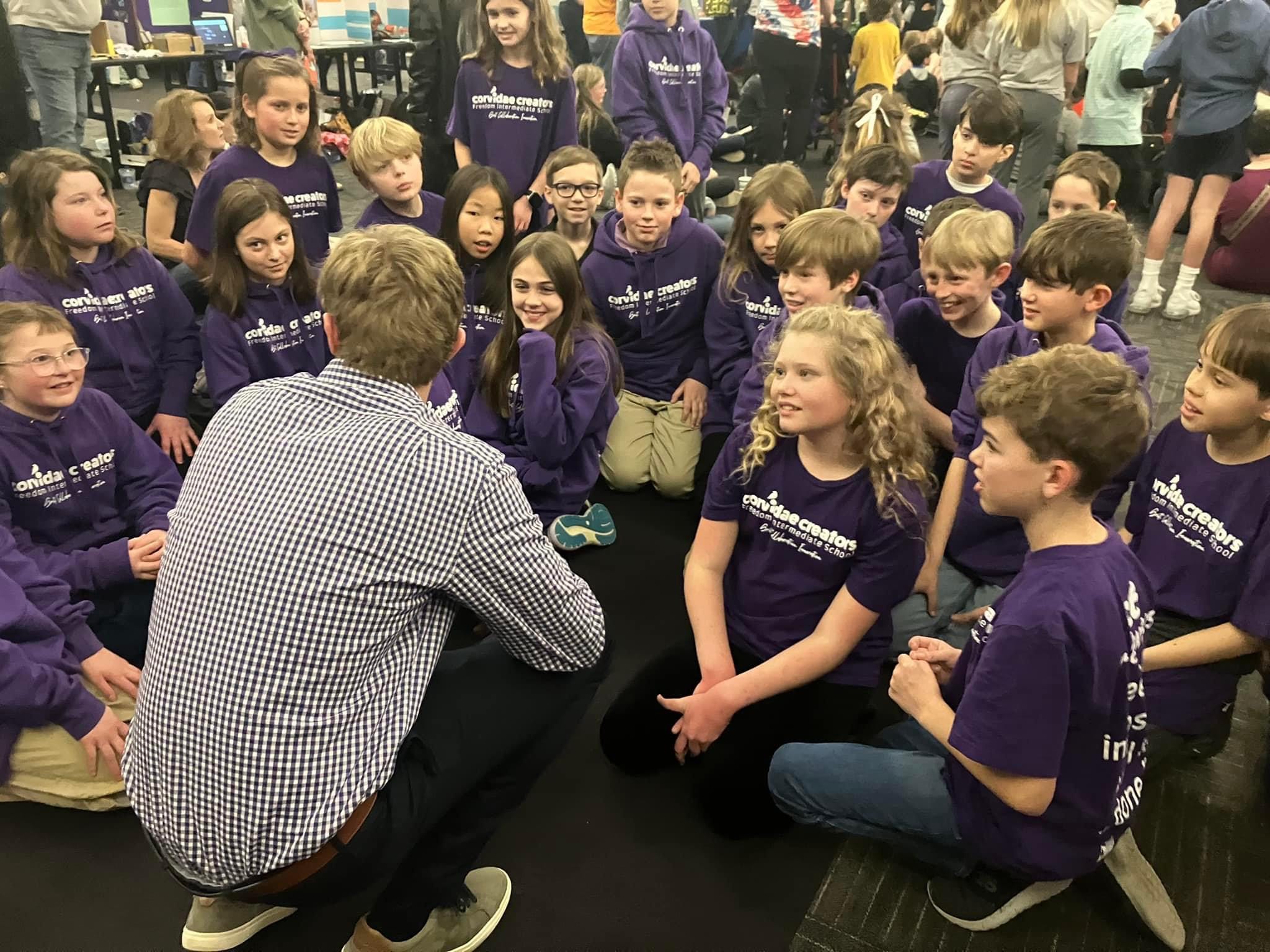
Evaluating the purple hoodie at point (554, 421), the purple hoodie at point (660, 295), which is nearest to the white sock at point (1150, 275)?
the purple hoodie at point (660, 295)

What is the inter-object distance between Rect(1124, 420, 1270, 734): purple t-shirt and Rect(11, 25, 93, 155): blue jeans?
547 centimetres

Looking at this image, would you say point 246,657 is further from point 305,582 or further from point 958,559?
point 958,559

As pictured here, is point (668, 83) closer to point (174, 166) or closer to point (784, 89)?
point (174, 166)

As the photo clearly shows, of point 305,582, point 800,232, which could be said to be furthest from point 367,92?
point 305,582

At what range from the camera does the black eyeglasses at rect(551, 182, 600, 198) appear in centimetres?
326

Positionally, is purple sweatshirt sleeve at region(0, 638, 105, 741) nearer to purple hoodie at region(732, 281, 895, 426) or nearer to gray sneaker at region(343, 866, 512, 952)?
gray sneaker at region(343, 866, 512, 952)

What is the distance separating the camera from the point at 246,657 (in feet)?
3.81

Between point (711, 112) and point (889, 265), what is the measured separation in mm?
1660

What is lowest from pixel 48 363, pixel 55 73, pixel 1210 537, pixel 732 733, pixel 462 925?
pixel 462 925

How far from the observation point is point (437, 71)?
182 inches

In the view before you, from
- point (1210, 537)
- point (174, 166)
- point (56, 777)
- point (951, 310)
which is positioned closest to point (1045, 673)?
point (1210, 537)

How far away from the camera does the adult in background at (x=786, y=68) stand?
5.99 m

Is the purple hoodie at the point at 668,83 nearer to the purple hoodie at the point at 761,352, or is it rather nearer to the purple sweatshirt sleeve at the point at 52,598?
the purple hoodie at the point at 761,352

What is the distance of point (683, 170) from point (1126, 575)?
311 centimetres
